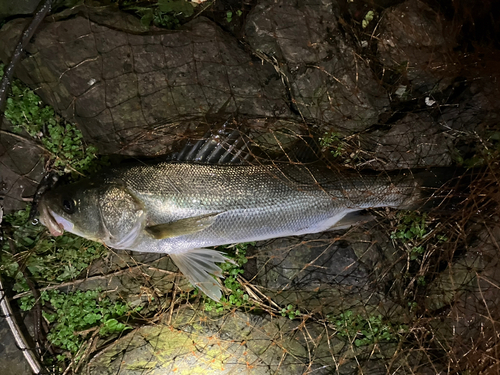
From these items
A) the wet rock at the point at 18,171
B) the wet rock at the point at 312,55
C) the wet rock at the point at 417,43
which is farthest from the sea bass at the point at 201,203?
the wet rock at the point at 417,43

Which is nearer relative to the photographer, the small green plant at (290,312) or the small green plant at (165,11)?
the small green plant at (165,11)

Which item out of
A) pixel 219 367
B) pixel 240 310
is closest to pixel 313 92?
pixel 240 310

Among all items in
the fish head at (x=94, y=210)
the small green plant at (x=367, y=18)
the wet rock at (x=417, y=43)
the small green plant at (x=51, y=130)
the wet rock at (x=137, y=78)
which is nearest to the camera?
the fish head at (x=94, y=210)

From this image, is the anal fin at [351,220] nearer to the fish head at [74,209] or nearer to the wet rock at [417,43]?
the wet rock at [417,43]

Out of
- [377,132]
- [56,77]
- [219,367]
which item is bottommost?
[219,367]

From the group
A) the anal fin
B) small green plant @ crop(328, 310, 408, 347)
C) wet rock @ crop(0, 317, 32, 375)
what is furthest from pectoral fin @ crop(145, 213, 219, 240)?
wet rock @ crop(0, 317, 32, 375)

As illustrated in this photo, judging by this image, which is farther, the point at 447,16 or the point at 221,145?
the point at 447,16

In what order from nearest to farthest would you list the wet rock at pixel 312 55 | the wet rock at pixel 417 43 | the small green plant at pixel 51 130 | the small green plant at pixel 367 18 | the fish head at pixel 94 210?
1. the fish head at pixel 94 210
2. the small green plant at pixel 51 130
3. the wet rock at pixel 312 55
4. the wet rock at pixel 417 43
5. the small green plant at pixel 367 18

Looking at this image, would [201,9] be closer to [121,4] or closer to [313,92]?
[121,4]
